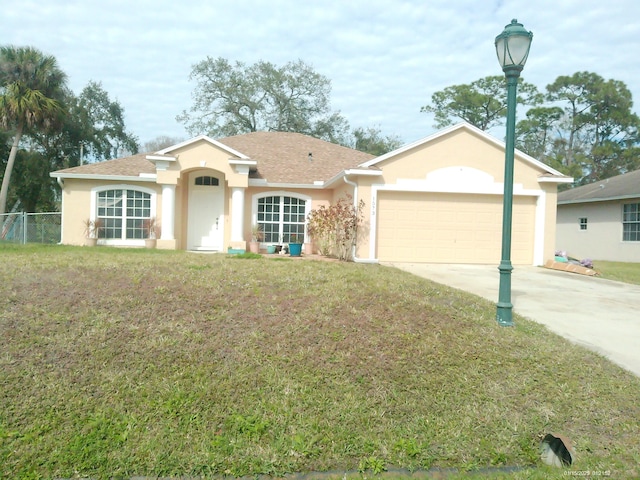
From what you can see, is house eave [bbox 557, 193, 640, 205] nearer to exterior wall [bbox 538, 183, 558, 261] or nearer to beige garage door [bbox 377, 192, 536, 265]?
exterior wall [bbox 538, 183, 558, 261]

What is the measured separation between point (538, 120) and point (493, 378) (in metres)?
43.1

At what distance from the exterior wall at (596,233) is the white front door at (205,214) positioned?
685 inches

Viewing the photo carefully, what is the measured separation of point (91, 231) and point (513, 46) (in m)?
15.0

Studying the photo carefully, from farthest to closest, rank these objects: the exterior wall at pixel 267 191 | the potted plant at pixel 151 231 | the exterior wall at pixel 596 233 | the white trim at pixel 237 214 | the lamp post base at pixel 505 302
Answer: the exterior wall at pixel 596 233 → the exterior wall at pixel 267 191 → the white trim at pixel 237 214 → the potted plant at pixel 151 231 → the lamp post base at pixel 505 302

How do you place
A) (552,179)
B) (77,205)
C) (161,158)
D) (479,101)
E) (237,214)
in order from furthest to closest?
(479,101) < (77,205) < (237,214) < (161,158) < (552,179)

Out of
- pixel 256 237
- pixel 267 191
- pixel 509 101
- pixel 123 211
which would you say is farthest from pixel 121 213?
pixel 509 101

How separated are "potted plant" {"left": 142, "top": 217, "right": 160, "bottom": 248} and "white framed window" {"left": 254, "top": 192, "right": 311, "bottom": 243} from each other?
11.5 ft

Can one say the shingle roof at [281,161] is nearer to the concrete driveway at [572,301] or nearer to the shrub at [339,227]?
the shrub at [339,227]

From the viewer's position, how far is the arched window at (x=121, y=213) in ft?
56.4

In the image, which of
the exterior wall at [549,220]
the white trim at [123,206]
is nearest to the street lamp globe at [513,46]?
the exterior wall at [549,220]

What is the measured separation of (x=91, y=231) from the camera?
16.9 meters

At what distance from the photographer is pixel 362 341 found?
550cm

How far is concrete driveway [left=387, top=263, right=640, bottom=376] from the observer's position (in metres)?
6.63

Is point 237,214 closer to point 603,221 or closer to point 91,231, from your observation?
point 91,231
